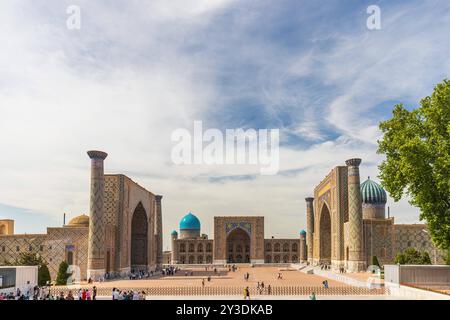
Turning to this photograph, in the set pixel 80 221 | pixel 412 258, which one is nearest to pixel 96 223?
pixel 80 221

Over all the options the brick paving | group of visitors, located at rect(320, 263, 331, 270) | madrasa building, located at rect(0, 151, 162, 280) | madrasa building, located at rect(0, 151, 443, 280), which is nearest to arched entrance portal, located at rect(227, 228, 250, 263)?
madrasa building, located at rect(0, 151, 443, 280)

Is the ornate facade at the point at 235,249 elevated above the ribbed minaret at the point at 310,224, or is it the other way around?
the ribbed minaret at the point at 310,224

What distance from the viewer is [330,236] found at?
5619cm

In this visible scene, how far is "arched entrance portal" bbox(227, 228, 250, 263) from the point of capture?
2997 inches

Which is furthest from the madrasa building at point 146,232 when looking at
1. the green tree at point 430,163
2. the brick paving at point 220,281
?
the green tree at point 430,163

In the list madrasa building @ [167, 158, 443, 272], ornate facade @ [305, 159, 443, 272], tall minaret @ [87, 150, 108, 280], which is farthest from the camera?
madrasa building @ [167, 158, 443, 272]

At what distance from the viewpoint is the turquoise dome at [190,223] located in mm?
79188

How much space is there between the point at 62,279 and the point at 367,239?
25.6 metres

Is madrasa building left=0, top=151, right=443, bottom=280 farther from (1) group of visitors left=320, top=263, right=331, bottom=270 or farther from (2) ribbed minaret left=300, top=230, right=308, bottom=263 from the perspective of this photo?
(2) ribbed minaret left=300, top=230, right=308, bottom=263

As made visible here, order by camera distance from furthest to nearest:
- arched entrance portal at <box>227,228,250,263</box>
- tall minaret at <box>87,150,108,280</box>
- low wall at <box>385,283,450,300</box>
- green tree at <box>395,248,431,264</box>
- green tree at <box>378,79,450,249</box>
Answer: arched entrance portal at <box>227,228,250,263</box>
green tree at <box>395,248,431,264</box>
tall minaret at <box>87,150,108,280</box>
green tree at <box>378,79,450,249</box>
low wall at <box>385,283,450,300</box>

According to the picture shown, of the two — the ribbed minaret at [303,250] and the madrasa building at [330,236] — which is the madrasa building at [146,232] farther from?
the ribbed minaret at [303,250]

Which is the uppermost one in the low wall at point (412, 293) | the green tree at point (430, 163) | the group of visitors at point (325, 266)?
the green tree at point (430, 163)

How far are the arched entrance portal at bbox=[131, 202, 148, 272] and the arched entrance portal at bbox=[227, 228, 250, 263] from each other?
29.9 m
